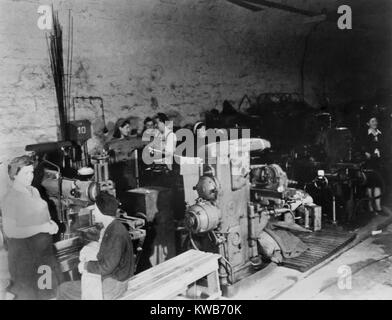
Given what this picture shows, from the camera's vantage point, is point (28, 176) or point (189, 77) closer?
point (28, 176)

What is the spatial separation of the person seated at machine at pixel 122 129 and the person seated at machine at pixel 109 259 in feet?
11.2

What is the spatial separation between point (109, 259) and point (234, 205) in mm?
1490

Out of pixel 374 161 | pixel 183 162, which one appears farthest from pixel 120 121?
pixel 374 161

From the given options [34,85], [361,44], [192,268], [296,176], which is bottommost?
[192,268]

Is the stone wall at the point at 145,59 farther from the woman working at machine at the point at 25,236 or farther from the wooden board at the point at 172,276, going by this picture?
the wooden board at the point at 172,276

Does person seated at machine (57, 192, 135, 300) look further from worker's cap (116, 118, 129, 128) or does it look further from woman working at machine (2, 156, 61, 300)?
worker's cap (116, 118, 129, 128)

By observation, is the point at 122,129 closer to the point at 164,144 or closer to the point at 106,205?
the point at 164,144

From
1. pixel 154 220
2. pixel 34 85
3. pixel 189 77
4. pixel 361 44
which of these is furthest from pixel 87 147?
pixel 361 44

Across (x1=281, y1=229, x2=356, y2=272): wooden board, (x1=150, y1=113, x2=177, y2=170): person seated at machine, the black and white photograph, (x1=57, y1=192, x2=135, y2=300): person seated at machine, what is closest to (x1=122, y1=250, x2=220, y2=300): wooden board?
the black and white photograph

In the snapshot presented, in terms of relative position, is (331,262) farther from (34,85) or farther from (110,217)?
(34,85)

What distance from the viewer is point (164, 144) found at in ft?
19.4

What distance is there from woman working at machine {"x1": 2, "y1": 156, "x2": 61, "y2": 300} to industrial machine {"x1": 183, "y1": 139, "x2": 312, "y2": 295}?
4.10ft
